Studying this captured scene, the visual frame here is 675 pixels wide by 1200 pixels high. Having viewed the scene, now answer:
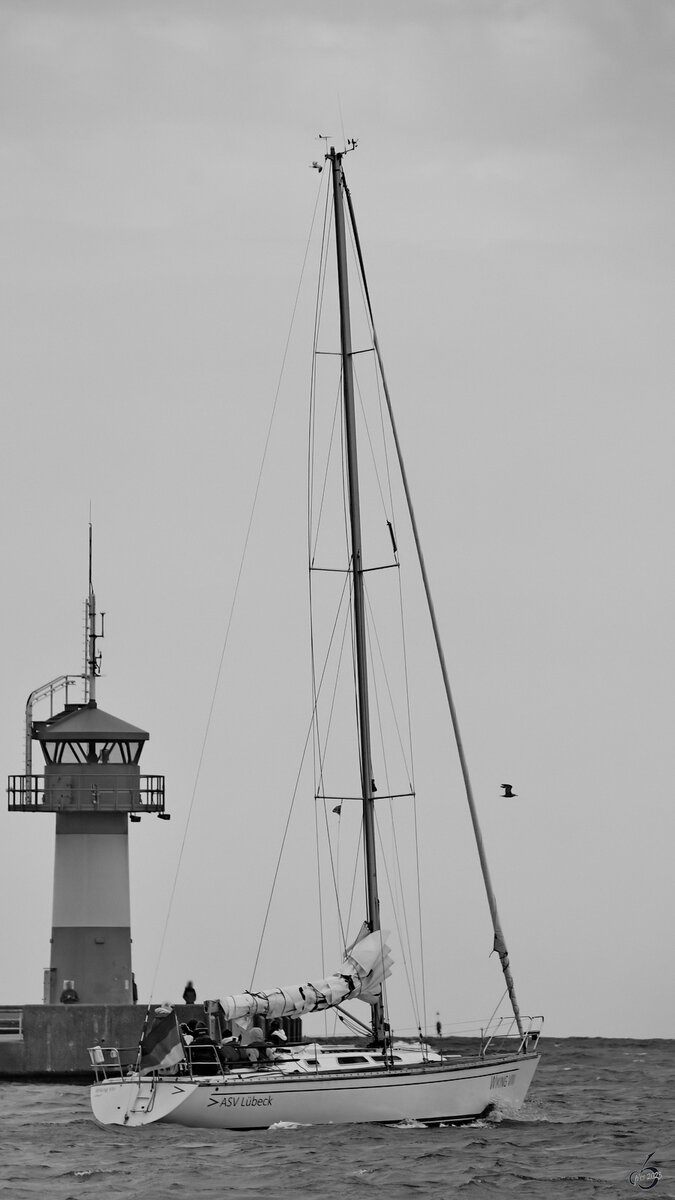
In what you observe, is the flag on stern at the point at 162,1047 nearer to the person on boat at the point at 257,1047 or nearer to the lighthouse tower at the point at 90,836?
the person on boat at the point at 257,1047

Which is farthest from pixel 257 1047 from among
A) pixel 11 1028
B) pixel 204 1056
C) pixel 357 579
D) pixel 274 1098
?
pixel 11 1028

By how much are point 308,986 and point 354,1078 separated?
290cm

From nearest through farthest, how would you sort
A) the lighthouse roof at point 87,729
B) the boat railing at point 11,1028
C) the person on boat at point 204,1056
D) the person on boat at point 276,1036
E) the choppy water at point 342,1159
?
the choppy water at point 342,1159, the person on boat at point 204,1056, the person on boat at point 276,1036, the boat railing at point 11,1028, the lighthouse roof at point 87,729

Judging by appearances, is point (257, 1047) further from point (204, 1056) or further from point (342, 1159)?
point (342, 1159)

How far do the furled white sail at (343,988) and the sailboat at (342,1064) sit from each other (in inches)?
0.6

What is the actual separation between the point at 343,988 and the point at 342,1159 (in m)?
5.35

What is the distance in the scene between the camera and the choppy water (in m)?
25.9

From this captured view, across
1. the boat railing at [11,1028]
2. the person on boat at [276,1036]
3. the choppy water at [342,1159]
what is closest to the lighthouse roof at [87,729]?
the boat railing at [11,1028]

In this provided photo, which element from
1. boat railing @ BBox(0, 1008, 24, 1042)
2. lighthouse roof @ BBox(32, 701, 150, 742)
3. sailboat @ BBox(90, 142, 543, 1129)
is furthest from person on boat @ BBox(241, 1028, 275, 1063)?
lighthouse roof @ BBox(32, 701, 150, 742)

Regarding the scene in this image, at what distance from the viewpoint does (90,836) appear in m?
47.2

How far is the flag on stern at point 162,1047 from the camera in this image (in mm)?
30672

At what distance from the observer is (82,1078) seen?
44531mm

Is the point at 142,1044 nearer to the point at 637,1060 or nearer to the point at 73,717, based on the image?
the point at 73,717

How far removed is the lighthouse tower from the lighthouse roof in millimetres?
24
